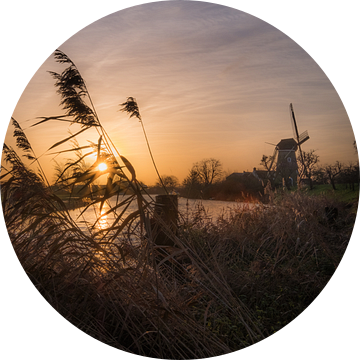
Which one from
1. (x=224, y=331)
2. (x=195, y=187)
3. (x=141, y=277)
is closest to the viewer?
(x=141, y=277)

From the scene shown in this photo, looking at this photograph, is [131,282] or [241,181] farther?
[241,181]

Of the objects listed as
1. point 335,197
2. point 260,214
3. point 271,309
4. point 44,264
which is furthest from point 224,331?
point 335,197

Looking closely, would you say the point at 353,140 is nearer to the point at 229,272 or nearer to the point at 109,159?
the point at 229,272

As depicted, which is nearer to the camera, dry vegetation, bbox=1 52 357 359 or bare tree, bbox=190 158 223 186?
dry vegetation, bbox=1 52 357 359

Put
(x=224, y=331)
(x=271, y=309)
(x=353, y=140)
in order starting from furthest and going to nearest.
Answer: (x=353, y=140) → (x=271, y=309) → (x=224, y=331)

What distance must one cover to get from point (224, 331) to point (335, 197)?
4.11 metres

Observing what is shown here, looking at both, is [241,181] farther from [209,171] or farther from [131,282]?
[131,282]

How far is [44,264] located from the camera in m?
2.78

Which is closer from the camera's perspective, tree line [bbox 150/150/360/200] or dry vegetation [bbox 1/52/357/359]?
dry vegetation [bbox 1/52/357/359]

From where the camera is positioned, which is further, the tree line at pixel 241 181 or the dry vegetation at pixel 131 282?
the tree line at pixel 241 181

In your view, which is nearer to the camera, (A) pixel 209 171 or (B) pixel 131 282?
(B) pixel 131 282

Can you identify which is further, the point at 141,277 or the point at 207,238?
the point at 207,238

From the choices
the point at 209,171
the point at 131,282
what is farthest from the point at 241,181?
the point at 131,282

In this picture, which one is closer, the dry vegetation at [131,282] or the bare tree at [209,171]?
the dry vegetation at [131,282]
